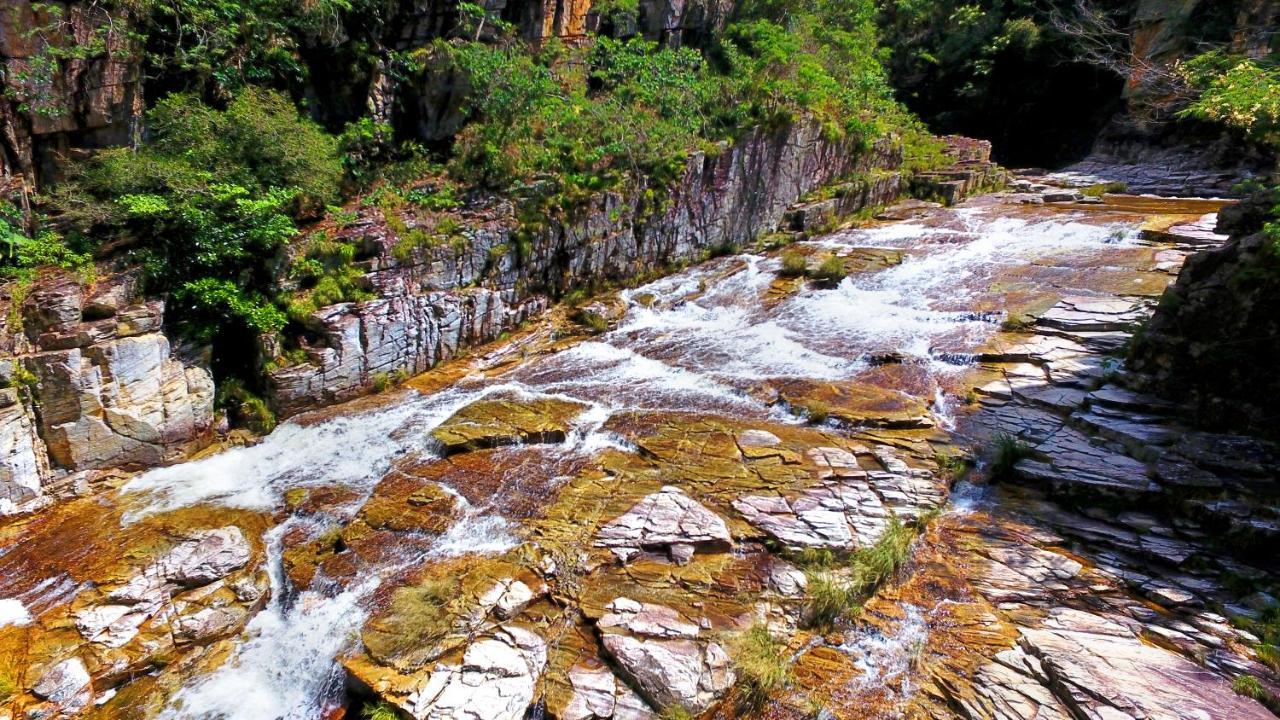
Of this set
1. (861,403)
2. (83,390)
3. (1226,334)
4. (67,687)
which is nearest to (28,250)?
(83,390)

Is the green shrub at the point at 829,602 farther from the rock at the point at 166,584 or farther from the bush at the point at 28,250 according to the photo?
the bush at the point at 28,250

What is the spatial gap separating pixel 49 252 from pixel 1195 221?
23.5m

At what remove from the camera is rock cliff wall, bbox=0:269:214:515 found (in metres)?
7.48

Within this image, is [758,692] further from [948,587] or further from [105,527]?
[105,527]

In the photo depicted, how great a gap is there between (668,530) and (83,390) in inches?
315

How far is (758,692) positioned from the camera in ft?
16.6

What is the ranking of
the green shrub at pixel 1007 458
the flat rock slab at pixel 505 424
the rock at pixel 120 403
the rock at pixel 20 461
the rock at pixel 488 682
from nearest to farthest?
the rock at pixel 488 682, the rock at pixel 20 461, the green shrub at pixel 1007 458, the rock at pixel 120 403, the flat rock slab at pixel 505 424

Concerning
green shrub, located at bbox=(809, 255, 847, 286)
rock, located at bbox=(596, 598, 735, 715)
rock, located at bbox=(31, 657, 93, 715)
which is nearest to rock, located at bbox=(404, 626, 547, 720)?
rock, located at bbox=(596, 598, 735, 715)


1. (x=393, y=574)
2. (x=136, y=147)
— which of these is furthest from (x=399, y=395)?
(x=136, y=147)

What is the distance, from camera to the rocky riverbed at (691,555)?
513cm

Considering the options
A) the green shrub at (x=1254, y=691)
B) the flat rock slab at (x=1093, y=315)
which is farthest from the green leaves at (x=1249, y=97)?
the green shrub at (x=1254, y=691)

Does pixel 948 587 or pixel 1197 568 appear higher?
pixel 1197 568

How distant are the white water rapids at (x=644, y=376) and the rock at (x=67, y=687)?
82 centimetres

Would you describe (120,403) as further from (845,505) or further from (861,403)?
(861,403)
